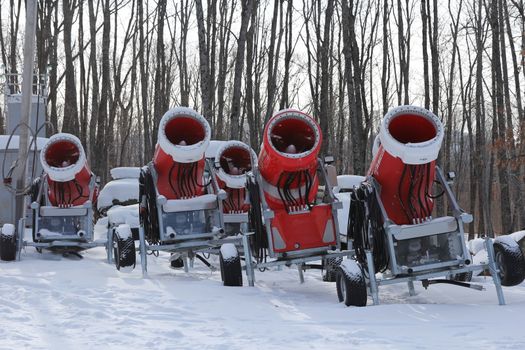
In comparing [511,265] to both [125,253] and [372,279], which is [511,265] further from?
[125,253]

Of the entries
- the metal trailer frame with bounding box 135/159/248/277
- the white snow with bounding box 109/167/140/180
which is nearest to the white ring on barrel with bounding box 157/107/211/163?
the metal trailer frame with bounding box 135/159/248/277

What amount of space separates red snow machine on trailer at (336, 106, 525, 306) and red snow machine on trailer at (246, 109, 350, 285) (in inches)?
30.0

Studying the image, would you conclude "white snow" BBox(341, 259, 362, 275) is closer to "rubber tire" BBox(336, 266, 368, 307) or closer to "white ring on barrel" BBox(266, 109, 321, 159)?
"rubber tire" BBox(336, 266, 368, 307)

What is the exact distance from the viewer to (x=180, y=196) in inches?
364

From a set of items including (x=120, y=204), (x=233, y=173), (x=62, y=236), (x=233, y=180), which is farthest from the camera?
(x=120, y=204)

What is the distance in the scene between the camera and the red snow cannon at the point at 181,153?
28.7 ft

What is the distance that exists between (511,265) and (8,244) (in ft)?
22.8

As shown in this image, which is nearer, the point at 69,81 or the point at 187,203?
the point at 187,203

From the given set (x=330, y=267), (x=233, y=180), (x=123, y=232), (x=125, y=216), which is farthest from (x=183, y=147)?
(x=125, y=216)

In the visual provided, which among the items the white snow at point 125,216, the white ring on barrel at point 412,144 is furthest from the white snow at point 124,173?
the white ring on barrel at point 412,144

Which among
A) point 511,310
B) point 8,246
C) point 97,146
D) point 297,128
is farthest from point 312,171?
point 97,146

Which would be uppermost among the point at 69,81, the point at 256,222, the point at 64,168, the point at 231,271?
the point at 69,81

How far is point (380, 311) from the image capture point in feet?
18.8

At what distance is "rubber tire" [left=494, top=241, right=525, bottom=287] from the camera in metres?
6.38
